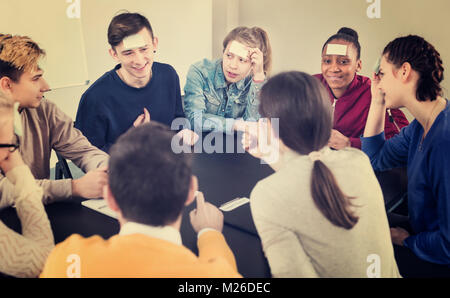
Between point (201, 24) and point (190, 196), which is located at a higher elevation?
point (201, 24)

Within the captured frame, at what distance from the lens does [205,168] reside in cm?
150

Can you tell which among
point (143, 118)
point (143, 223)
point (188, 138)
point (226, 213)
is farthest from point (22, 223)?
point (143, 118)

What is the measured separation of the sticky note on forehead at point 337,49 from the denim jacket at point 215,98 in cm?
48

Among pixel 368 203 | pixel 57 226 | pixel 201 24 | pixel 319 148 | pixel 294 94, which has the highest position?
pixel 201 24

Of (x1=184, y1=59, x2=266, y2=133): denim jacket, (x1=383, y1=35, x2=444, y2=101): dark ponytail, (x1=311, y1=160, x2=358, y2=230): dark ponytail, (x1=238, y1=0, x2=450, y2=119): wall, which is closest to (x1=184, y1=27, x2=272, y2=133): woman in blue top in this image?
(x1=184, y1=59, x2=266, y2=133): denim jacket

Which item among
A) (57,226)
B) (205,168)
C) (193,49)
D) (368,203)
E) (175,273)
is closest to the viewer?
(175,273)

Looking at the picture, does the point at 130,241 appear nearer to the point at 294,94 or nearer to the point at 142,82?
the point at 294,94

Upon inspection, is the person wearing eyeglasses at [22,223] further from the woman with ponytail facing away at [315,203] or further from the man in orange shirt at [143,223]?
the woman with ponytail facing away at [315,203]

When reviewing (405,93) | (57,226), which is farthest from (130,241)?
(405,93)

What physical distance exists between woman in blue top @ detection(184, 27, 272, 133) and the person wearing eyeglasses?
1.15m

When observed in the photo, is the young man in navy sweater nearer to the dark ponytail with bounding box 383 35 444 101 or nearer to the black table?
the black table

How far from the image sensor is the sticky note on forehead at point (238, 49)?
83.8 inches

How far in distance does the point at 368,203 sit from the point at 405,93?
64 cm

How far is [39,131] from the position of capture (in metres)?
1.44
